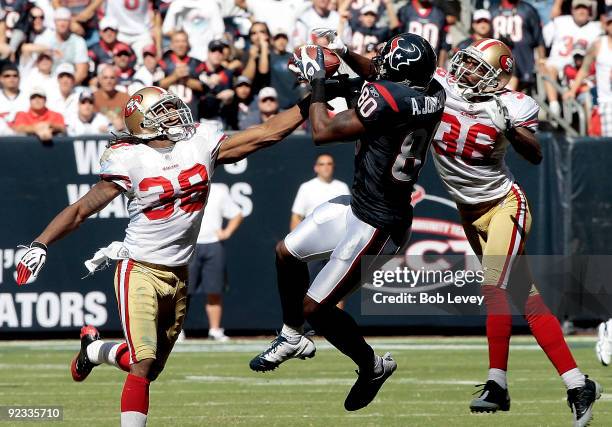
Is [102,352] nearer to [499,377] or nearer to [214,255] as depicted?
[499,377]

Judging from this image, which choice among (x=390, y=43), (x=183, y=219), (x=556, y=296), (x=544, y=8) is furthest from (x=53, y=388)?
(x=544, y=8)

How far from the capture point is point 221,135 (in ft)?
24.1

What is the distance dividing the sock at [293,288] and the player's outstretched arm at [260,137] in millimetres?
676

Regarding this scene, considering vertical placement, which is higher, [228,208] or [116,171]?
[116,171]

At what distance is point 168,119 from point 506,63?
2.21 m

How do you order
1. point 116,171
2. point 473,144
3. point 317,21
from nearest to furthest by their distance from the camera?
point 116,171 → point 473,144 → point 317,21

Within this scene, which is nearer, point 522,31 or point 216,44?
point 216,44

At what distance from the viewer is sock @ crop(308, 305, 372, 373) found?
25.0 ft

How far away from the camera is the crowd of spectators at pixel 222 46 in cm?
1437

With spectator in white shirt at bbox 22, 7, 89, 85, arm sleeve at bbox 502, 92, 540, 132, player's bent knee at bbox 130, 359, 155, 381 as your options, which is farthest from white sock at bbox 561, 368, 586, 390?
spectator in white shirt at bbox 22, 7, 89, 85

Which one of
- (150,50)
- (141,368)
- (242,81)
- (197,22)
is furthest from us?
(197,22)

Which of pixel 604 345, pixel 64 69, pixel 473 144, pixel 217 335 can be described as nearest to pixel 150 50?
pixel 64 69

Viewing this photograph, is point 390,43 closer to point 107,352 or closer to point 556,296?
point 107,352

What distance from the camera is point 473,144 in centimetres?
829
